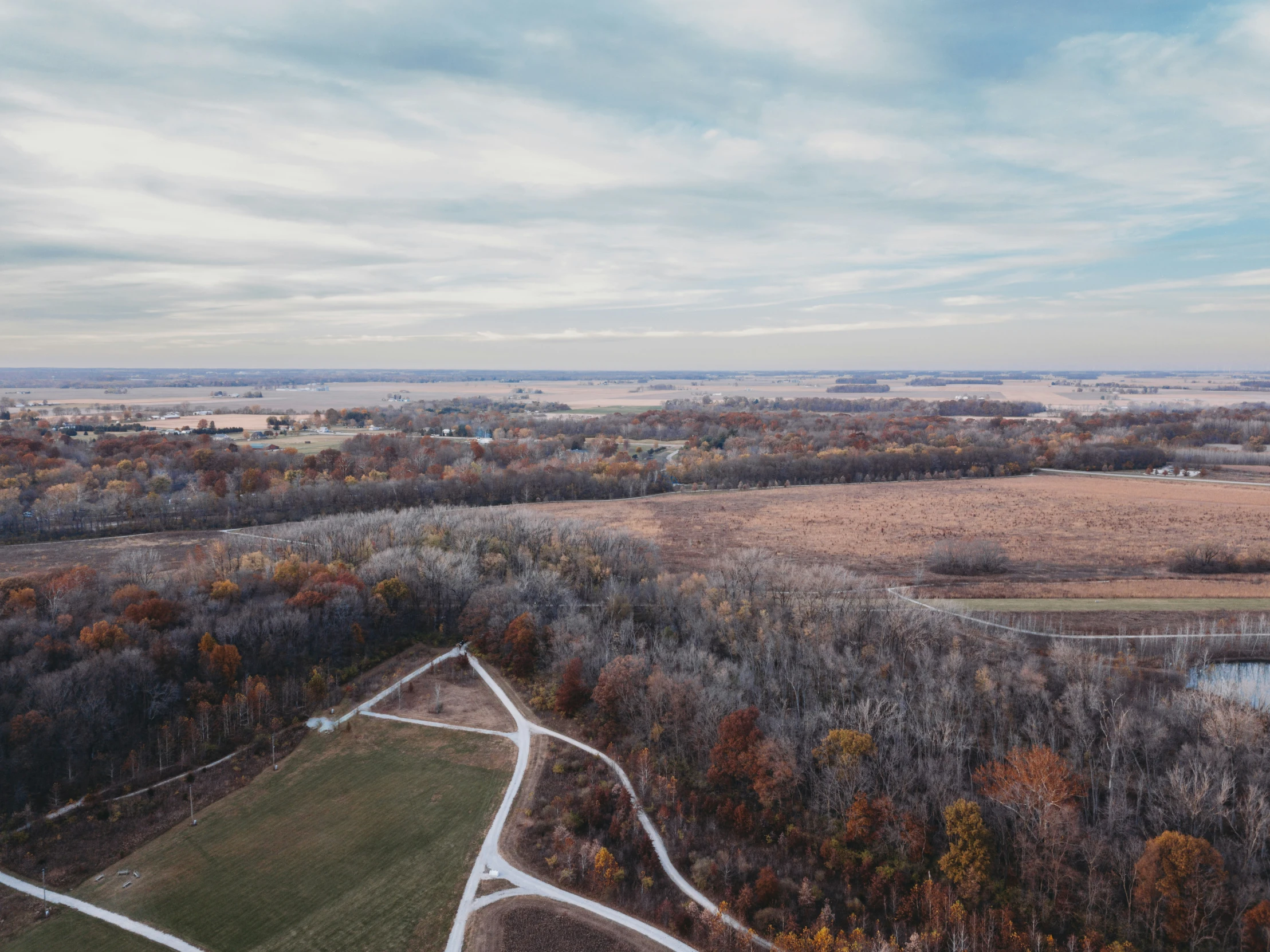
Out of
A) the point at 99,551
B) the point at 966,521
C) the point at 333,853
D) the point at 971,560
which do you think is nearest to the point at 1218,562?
the point at 971,560

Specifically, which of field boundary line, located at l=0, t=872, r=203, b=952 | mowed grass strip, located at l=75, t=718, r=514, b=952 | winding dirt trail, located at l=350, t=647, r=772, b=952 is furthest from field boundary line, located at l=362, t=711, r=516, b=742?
field boundary line, located at l=0, t=872, r=203, b=952

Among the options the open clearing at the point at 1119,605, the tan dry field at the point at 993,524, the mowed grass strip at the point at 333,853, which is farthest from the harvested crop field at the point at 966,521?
the mowed grass strip at the point at 333,853

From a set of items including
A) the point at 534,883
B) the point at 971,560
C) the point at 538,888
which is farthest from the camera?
the point at 971,560

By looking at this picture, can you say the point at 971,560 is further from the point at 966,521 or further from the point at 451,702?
the point at 451,702

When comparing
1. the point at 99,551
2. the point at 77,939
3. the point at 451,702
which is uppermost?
the point at 99,551

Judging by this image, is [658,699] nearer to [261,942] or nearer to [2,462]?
[261,942]

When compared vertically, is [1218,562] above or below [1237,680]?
above

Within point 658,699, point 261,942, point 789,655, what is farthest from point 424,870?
point 789,655
